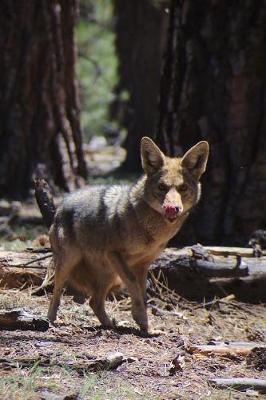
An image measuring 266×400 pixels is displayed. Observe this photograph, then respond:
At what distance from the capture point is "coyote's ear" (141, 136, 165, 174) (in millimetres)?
6520

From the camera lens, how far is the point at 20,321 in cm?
592

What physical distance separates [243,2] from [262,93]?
0.93 metres

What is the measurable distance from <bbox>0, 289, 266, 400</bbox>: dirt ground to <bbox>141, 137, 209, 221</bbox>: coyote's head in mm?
1031

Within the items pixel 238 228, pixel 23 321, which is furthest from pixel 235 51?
pixel 23 321

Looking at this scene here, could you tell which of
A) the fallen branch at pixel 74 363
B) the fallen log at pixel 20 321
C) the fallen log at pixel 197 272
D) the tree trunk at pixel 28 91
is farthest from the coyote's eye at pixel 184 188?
the tree trunk at pixel 28 91

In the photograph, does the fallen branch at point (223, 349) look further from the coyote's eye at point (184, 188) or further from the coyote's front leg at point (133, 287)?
the coyote's eye at point (184, 188)

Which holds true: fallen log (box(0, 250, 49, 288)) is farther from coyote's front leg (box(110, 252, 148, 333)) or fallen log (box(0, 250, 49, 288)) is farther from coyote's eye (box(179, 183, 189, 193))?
coyote's eye (box(179, 183, 189, 193))

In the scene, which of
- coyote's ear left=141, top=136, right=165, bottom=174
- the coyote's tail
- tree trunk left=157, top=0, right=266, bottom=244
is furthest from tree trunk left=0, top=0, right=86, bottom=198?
coyote's ear left=141, top=136, right=165, bottom=174

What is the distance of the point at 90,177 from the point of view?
1450 cm

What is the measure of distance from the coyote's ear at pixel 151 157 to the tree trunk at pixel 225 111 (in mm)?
2139

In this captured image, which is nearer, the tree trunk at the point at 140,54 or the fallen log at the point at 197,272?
the fallen log at the point at 197,272

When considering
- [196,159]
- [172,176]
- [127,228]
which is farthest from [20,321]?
[196,159]

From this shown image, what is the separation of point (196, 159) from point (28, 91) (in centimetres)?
591

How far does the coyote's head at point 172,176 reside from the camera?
6.37 meters
